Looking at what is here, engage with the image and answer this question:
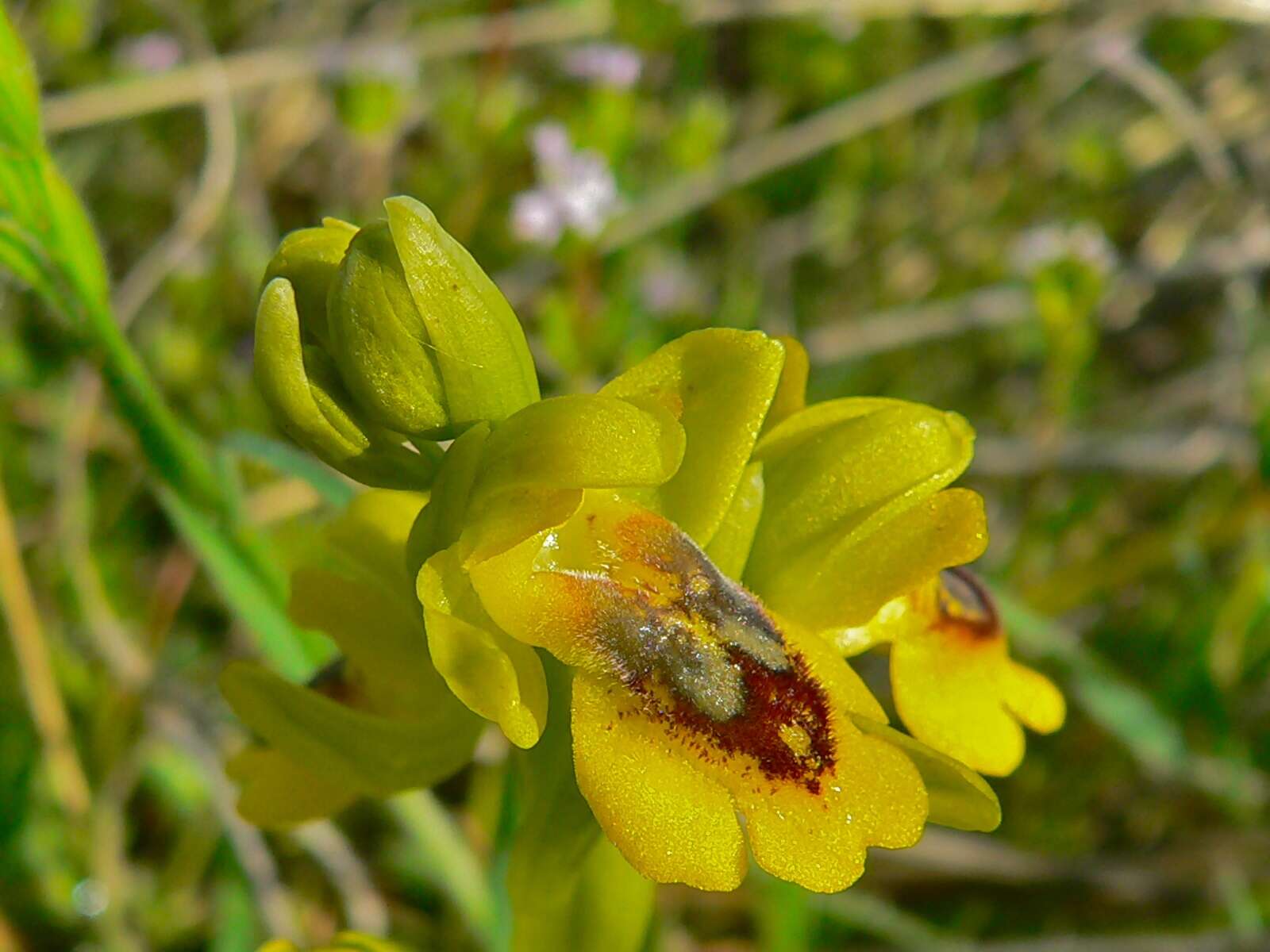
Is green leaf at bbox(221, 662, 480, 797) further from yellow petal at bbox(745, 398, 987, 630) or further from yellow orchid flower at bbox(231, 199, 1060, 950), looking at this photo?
yellow petal at bbox(745, 398, 987, 630)

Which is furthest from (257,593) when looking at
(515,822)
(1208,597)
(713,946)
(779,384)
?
(1208,597)

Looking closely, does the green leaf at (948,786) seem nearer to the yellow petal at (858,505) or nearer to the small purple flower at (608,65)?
the yellow petal at (858,505)

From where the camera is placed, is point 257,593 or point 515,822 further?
point 257,593

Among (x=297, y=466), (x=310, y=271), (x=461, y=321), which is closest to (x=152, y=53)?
(x=297, y=466)

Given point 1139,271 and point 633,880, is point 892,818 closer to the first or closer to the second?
point 633,880

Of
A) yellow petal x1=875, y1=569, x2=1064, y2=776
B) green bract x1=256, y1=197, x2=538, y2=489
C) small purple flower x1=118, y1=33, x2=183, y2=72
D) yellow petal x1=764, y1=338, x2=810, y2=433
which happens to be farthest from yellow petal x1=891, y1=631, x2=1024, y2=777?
small purple flower x1=118, y1=33, x2=183, y2=72

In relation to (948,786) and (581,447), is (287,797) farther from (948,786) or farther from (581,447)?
(948,786)
